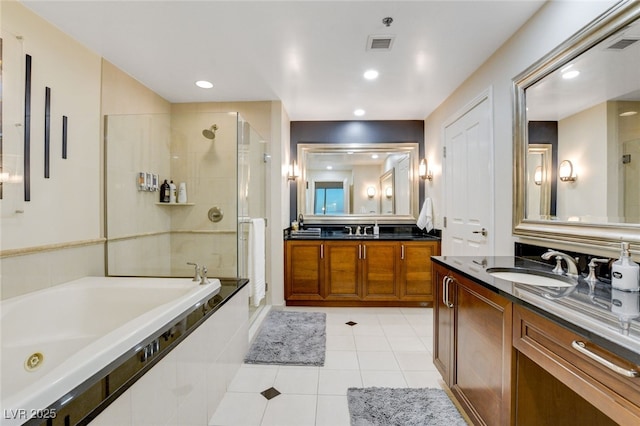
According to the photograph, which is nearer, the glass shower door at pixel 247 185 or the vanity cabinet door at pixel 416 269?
the glass shower door at pixel 247 185

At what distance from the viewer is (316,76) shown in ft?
8.44

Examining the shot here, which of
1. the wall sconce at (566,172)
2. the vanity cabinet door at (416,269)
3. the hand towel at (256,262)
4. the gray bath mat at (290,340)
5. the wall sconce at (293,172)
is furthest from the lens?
the wall sconce at (293,172)

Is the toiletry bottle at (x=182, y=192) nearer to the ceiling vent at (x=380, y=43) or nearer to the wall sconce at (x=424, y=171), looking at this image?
the ceiling vent at (x=380, y=43)

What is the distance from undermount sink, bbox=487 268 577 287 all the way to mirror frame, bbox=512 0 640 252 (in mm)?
203

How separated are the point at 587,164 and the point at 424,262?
6.83 feet

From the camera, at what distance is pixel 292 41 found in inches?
80.3

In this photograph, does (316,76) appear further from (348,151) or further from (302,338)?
(302,338)

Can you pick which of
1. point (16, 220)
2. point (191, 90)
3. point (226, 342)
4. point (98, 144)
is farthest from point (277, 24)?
point (226, 342)

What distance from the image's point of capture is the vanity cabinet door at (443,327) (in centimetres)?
171

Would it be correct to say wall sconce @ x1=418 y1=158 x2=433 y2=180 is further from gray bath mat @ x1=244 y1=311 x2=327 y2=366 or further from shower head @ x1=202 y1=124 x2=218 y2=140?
shower head @ x1=202 y1=124 x2=218 y2=140

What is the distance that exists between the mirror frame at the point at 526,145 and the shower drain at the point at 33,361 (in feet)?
9.41

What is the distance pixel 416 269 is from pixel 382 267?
40 centimetres

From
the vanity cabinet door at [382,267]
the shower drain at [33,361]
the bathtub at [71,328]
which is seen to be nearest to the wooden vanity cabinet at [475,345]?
the vanity cabinet door at [382,267]

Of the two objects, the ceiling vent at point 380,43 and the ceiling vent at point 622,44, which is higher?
the ceiling vent at point 380,43
